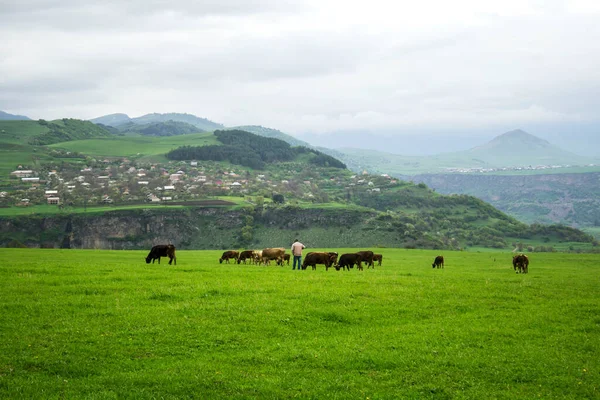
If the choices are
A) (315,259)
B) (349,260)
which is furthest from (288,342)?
(349,260)

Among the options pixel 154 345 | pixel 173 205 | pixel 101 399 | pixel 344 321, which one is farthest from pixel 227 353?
pixel 173 205

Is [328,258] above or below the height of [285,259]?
above

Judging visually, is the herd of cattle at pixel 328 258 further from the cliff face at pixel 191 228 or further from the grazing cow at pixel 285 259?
the cliff face at pixel 191 228

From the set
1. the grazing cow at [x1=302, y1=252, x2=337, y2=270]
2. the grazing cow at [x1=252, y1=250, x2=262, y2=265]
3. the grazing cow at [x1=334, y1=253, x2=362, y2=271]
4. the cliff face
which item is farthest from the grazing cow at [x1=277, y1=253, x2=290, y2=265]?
the cliff face

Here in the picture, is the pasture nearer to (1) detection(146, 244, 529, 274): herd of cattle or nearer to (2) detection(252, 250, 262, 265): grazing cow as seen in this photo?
(1) detection(146, 244, 529, 274): herd of cattle

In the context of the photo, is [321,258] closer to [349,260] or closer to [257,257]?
[349,260]

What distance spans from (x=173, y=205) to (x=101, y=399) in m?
187

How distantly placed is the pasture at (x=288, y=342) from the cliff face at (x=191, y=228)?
449ft

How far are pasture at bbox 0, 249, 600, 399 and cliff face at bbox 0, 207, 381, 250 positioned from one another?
13697cm

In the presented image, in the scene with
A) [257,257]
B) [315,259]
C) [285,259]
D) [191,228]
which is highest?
[315,259]

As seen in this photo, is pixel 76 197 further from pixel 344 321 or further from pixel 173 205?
pixel 344 321

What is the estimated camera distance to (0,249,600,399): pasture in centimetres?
1269

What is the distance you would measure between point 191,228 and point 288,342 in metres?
171

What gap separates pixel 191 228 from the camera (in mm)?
182500
